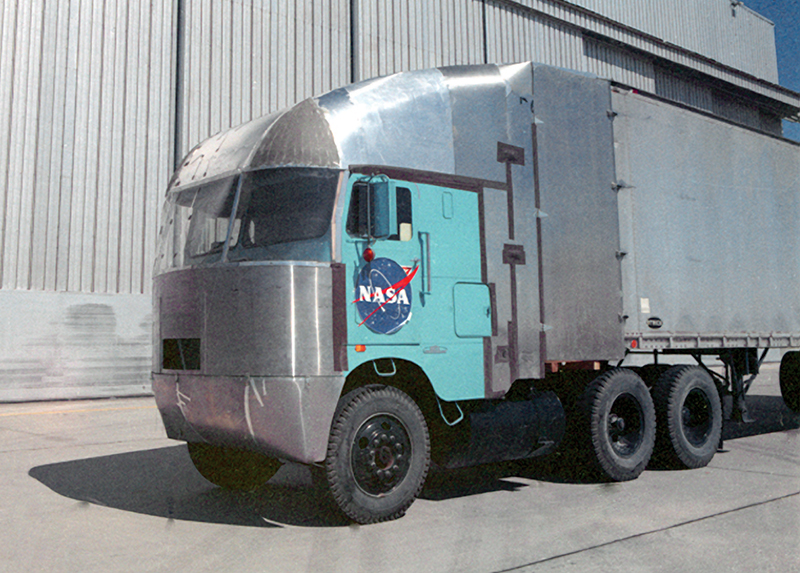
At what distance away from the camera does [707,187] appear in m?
8.70

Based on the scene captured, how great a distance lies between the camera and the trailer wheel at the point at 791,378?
12016 mm

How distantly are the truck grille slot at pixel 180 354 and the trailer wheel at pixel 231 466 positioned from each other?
1.09 meters

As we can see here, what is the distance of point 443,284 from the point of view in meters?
6.04

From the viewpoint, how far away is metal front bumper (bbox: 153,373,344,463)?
5.11 m

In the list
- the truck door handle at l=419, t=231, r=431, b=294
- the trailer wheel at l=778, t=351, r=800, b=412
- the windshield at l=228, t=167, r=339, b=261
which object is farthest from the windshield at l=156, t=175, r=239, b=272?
the trailer wheel at l=778, t=351, r=800, b=412

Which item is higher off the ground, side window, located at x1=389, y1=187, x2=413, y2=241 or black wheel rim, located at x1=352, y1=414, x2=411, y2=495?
side window, located at x1=389, y1=187, x2=413, y2=241

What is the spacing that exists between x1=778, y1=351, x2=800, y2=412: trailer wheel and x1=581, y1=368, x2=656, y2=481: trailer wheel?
5.87 metres

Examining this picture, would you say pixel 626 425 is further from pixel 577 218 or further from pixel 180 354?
pixel 180 354

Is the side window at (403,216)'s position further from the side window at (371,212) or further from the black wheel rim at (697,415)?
the black wheel rim at (697,415)

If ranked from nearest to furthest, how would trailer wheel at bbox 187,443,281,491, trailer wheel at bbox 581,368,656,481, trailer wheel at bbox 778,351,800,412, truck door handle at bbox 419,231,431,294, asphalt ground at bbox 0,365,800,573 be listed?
asphalt ground at bbox 0,365,800,573 → truck door handle at bbox 419,231,431,294 → trailer wheel at bbox 187,443,281,491 → trailer wheel at bbox 581,368,656,481 → trailer wheel at bbox 778,351,800,412

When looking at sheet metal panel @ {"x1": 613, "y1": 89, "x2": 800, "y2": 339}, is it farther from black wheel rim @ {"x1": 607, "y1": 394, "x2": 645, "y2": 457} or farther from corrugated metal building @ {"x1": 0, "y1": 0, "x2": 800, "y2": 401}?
corrugated metal building @ {"x1": 0, "y1": 0, "x2": 800, "y2": 401}

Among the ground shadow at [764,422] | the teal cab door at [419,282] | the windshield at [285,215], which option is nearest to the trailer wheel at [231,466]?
the teal cab door at [419,282]

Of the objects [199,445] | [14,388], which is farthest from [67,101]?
[199,445]

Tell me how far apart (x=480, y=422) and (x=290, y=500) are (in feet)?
5.83
